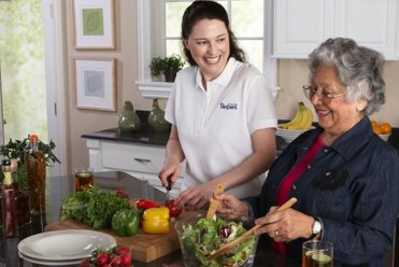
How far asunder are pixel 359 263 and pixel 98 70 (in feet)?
11.0

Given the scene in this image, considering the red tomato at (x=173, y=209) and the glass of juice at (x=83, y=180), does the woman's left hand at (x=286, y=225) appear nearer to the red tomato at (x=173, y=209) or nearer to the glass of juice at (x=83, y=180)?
the red tomato at (x=173, y=209)

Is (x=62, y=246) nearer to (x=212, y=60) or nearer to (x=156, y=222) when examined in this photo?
(x=156, y=222)

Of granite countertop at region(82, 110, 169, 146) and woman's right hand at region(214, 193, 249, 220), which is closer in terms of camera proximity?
woman's right hand at region(214, 193, 249, 220)

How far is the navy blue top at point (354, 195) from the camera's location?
1.79m

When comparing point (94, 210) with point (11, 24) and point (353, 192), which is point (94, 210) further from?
point (11, 24)

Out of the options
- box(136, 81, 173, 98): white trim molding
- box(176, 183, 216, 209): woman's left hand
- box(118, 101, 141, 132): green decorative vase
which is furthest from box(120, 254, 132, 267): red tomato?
box(136, 81, 173, 98): white trim molding

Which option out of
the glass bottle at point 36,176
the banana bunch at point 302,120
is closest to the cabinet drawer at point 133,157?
the banana bunch at point 302,120

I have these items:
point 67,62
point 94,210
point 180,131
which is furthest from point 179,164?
point 67,62

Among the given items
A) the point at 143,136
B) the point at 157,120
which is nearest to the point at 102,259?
the point at 143,136

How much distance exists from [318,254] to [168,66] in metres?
3.06

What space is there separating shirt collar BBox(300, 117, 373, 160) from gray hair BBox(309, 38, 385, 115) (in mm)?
54

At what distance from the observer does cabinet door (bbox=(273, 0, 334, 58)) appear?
A: 3512 mm

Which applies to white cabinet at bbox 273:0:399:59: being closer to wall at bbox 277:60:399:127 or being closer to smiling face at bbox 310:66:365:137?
wall at bbox 277:60:399:127

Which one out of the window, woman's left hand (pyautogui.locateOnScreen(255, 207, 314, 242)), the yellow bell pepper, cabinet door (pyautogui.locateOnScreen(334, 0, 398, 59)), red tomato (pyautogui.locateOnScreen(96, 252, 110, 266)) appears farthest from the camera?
the window
